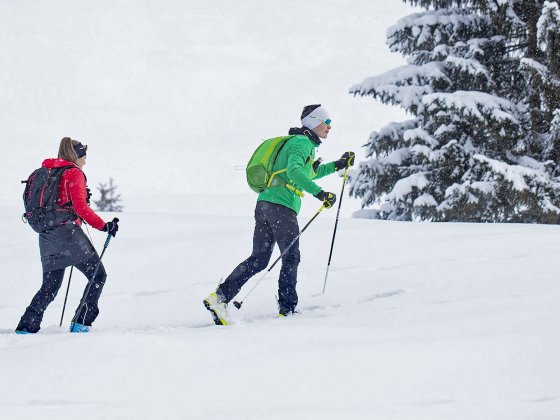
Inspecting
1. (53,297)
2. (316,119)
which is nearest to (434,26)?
(316,119)

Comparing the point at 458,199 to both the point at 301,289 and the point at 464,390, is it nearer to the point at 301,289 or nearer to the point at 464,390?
the point at 301,289

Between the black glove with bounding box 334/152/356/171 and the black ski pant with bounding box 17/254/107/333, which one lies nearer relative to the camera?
the black ski pant with bounding box 17/254/107/333

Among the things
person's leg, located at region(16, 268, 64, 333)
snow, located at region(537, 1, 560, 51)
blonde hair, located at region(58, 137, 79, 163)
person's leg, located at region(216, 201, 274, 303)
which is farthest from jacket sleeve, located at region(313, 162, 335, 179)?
snow, located at region(537, 1, 560, 51)

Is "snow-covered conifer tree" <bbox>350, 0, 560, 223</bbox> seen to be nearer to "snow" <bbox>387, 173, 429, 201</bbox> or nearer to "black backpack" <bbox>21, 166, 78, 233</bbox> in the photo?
"snow" <bbox>387, 173, 429, 201</bbox>

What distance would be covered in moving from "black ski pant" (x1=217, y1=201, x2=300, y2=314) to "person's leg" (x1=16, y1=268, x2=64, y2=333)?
138 centimetres

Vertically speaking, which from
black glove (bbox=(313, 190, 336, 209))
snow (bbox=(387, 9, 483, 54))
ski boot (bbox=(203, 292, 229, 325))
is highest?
snow (bbox=(387, 9, 483, 54))

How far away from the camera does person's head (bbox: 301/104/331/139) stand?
5547 mm

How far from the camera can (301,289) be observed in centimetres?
Answer: 665

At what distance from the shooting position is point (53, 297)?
5324 millimetres

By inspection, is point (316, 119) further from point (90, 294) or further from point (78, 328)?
point (78, 328)

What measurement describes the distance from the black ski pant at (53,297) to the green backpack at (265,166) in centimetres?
149

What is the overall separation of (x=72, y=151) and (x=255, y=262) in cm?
179

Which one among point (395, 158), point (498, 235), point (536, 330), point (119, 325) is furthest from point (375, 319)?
point (395, 158)

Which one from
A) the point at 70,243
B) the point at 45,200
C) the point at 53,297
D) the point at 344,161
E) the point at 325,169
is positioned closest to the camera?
the point at 45,200
